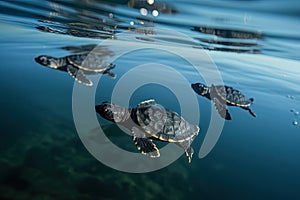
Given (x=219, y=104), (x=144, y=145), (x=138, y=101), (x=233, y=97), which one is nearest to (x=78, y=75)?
(x=138, y=101)

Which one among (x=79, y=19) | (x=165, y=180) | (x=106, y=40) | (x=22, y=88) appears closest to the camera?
(x=165, y=180)

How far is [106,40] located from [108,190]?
27.8 feet

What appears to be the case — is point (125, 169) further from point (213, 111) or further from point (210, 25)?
point (210, 25)

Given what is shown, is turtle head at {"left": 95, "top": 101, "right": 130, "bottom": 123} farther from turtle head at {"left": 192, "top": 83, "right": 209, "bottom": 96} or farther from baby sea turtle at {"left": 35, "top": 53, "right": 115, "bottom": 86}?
turtle head at {"left": 192, "top": 83, "right": 209, "bottom": 96}

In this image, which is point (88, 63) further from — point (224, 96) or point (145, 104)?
point (224, 96)

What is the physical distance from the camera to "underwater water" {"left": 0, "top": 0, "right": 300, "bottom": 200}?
3344 mm

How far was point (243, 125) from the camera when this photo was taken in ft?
17.7

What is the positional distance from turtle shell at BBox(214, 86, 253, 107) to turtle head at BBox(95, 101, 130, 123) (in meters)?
3.02

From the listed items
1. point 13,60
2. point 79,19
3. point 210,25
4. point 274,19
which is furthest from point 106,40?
point 274,19

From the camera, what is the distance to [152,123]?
4574mm

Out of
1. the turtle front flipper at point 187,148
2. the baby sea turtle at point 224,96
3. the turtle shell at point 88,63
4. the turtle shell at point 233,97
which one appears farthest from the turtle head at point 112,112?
the turtle shell at point 233,97

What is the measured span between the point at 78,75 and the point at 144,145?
276 centimetres

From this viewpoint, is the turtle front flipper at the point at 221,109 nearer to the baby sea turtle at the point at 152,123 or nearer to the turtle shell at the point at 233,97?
the turtle shell at the point at 233,97

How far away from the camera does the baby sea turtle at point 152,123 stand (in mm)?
4352
